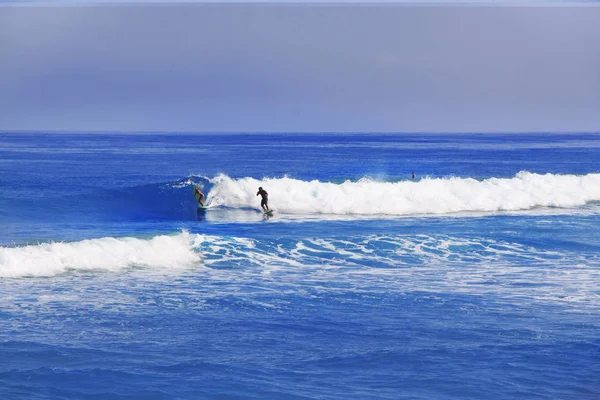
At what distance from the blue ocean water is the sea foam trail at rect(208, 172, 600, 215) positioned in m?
0.06

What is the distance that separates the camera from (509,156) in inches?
1465

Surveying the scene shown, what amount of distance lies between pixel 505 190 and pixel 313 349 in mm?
12846

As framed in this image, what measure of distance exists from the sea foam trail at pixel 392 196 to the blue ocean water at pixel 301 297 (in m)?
0.06

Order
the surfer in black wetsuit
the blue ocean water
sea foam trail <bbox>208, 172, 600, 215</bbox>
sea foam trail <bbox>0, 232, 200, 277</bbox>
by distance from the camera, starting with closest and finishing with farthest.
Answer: the blue ocean water < sea foam trail <bbox>0, 232, 200, 277</bbox> < the surfer in black wetsuit < sea foam trail <bbox>208, 172, 600, 215</bbox>

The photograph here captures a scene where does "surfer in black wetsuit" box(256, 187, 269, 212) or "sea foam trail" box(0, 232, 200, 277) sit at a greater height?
"surfer in black wetsuit" box(256, 187, 269, 212)

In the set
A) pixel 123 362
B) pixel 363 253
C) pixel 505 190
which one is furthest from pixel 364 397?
pixel 505 190

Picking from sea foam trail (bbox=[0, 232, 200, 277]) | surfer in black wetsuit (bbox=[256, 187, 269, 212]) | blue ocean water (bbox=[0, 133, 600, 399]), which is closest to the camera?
blue ocean water (bbox=[0, 133, 600, 399])

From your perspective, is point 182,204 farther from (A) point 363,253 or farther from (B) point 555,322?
(B) point 555,322

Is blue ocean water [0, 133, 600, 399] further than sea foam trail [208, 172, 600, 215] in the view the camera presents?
No

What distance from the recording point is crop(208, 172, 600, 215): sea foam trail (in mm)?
15727

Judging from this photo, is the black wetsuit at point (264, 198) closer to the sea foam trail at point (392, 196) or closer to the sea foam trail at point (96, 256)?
the sea foam trail at point (392, 196)

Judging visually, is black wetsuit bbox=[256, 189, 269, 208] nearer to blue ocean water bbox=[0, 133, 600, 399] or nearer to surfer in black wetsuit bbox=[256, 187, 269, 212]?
surfer in black wetsuit bbox=[256, 187, 269, 212]

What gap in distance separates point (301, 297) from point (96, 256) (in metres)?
3.26

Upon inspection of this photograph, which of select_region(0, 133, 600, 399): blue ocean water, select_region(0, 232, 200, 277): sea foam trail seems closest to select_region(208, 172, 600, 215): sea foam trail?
select_region(0, 133, 600, 399): blue ocean water
